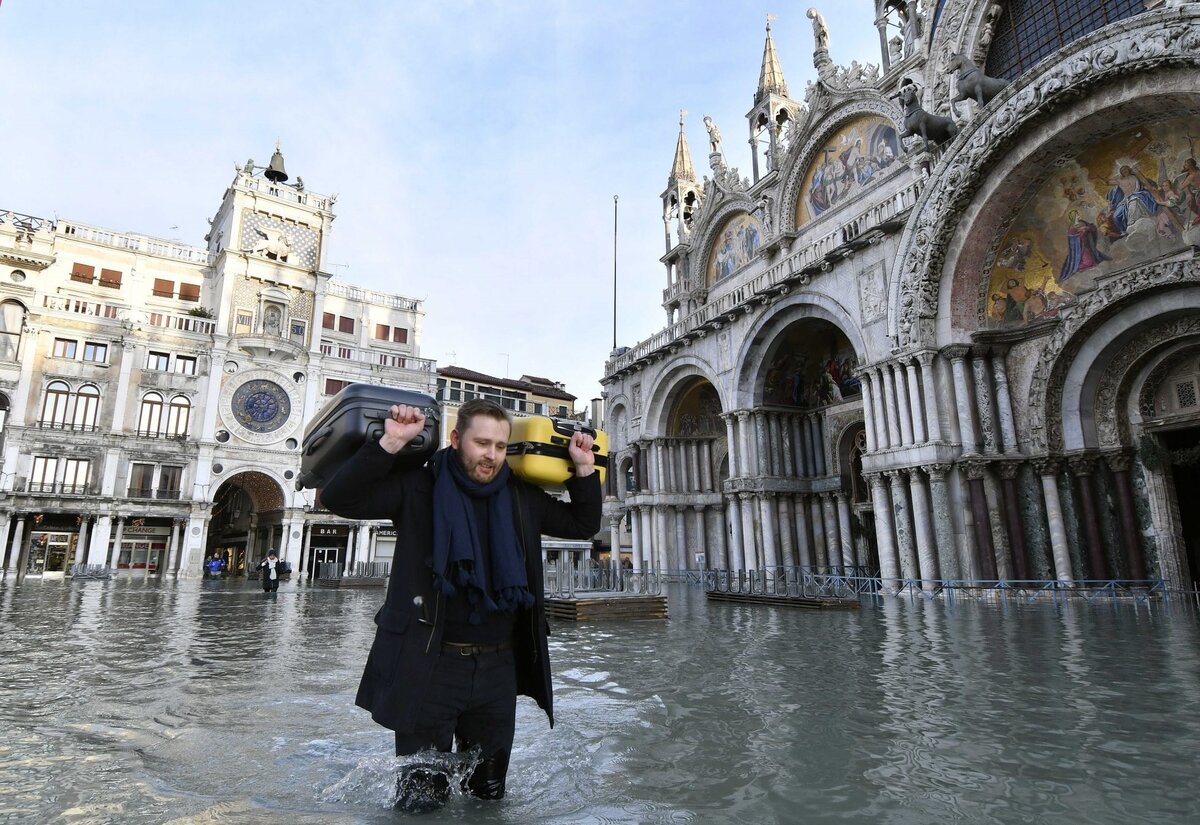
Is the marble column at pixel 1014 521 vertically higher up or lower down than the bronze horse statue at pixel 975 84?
lower down

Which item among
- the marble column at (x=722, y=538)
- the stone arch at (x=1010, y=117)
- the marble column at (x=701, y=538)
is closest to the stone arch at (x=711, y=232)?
the marble column at (x=701, y=538)

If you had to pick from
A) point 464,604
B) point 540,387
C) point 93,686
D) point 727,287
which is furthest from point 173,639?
point 540,387

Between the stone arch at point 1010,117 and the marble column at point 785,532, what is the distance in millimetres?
8101

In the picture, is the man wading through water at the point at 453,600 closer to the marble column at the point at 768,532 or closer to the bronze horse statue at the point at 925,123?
the bronze horse statue at the point at 925,123

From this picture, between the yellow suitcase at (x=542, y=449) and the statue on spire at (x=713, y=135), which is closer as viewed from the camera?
the yellow suitcase at (x=542, y=449)

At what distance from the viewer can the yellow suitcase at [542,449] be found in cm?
334

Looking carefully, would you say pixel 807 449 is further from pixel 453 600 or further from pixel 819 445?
pixel 453 600

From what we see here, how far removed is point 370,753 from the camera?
394 cm

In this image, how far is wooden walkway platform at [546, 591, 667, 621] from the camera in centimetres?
1211

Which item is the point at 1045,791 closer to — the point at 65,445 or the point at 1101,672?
the point at 1101,672

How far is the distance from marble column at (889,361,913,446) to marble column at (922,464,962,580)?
39.8 inches

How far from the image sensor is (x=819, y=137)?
23141mm

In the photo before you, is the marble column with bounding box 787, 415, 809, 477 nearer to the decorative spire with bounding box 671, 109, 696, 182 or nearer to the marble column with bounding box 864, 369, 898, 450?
the marble column with bounding box 864, 369, 898, 450

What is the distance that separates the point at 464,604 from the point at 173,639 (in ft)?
27.4
